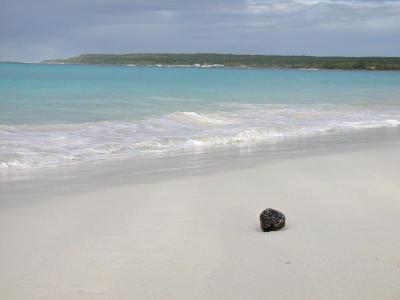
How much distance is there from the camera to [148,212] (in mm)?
4609

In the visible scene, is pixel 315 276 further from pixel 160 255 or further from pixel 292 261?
pixel 160 255

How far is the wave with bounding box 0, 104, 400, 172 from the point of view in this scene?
822 centimetres

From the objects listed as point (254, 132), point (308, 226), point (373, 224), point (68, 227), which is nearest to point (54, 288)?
point (68, 227)

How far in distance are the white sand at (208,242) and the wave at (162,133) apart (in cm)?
281

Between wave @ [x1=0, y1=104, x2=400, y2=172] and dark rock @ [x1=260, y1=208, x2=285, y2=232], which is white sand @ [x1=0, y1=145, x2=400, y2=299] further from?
wave @ [x1=0, y1=104, x2=400, y2=172]

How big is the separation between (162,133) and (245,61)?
130997 mm

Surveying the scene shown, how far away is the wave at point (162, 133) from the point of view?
8.22 meters

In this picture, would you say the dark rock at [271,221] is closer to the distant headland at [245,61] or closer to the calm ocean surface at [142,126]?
the calm ocean surface at [142,126]

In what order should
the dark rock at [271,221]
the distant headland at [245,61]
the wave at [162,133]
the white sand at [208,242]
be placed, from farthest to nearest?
the distant headland at [245,61] → the wave at [162,133] → the dark rock at [271,221] → the white sand at [208,242]

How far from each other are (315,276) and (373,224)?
1.19 meters

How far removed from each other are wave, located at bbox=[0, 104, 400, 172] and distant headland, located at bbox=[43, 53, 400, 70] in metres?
98.3

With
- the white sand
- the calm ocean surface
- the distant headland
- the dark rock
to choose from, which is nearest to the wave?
the calm ocean surface

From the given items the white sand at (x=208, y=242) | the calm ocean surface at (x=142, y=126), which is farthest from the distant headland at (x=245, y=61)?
the white sand at (x=208, y=242)

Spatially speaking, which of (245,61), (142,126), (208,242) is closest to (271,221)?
(208,242)
